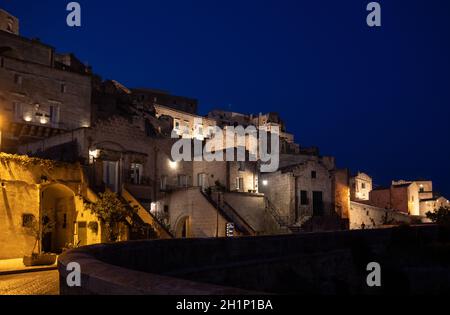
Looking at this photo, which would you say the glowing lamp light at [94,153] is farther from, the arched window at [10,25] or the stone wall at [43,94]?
the arched window at [10,25]

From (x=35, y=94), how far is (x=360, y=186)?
52684mm

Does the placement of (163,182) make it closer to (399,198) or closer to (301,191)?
(301,191)

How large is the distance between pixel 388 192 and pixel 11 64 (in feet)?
168

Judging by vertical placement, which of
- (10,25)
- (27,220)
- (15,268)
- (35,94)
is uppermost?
(10,25)

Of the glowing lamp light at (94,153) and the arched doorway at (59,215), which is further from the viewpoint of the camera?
the glowing lamp light at (94,153)

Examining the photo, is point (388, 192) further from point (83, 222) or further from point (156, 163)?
point (83, 222)

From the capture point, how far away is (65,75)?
1785 inches

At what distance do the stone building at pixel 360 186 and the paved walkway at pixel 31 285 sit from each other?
62.3m

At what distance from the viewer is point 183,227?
37250mm

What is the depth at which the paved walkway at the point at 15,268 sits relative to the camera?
18291 mm

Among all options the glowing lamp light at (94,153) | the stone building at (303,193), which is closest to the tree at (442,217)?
the stone building at (303,193)

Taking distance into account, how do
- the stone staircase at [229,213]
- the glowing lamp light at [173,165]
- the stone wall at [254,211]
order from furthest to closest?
the glowing lamp light at [173,165], the stone wall at [254,211], the stone staircase at [229,213]

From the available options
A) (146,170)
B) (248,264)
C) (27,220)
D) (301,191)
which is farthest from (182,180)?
(248,264)

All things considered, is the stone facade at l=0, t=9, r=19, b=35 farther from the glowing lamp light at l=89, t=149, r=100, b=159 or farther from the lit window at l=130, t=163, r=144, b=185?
the glowing lamp light at l=89, t=149, r=100, b=159
